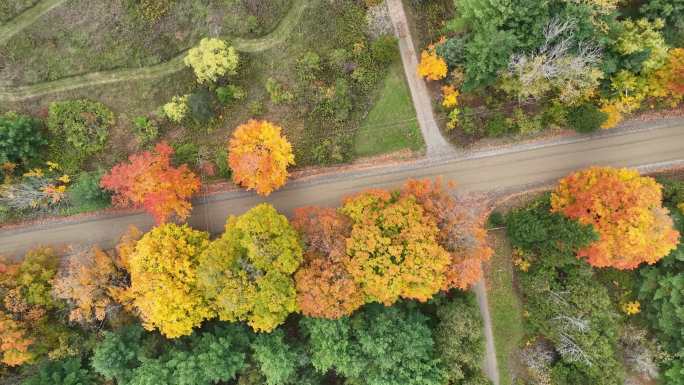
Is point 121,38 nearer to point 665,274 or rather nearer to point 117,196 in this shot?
point 117,196

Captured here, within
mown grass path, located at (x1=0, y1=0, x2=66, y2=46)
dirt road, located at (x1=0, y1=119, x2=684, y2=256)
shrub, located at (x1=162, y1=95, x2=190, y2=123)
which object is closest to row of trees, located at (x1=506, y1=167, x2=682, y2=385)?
dirt road, located at (x1=0, y1=119, x2=684, y2=256)

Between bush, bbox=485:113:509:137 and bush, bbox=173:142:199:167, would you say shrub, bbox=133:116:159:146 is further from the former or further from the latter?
bush, bbox=485:113:509:137

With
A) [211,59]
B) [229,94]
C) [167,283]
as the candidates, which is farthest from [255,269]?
[211,59]

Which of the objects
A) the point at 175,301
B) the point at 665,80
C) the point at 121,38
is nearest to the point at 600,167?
the point at 665,80

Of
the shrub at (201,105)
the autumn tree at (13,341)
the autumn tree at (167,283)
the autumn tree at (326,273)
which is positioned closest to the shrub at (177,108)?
the shrub at (201,105)

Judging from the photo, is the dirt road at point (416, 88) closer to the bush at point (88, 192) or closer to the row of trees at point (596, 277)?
the row of trees at point (596, 277)
